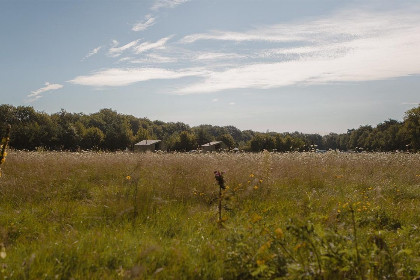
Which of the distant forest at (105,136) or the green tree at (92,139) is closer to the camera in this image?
the distant forest at (105,136)

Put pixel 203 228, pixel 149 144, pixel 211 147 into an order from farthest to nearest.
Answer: pixel 149 144 < pixel 211 147 < pixel 203 228

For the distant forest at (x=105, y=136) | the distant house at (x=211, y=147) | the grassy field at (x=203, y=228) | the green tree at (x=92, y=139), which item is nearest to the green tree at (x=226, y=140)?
the distant forest at (x=105, y=136)

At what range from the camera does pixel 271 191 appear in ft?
22.3

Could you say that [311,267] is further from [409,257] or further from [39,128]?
[39,128]

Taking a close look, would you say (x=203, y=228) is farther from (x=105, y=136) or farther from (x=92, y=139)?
(x=105, y=136)

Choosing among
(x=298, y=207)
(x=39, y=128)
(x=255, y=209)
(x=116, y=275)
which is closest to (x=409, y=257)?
(x=298, y=207)

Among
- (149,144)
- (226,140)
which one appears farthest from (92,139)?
(226,140)

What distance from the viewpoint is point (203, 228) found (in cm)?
423

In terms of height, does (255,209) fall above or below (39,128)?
below

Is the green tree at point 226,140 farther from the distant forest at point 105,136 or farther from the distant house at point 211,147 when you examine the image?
the distant house at point 211,147

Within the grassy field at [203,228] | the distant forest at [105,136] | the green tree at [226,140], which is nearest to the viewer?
the grassy field at [203,228]

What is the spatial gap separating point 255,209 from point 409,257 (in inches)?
103

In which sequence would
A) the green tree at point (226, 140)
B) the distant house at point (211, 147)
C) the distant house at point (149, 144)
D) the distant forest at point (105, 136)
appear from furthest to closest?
the green tree at point (226, 140) → the distant house at point (149, 144) → the distant forest at point (105, 136) → the distant house at point (211, 147)

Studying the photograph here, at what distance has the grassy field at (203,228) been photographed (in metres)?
2.69
